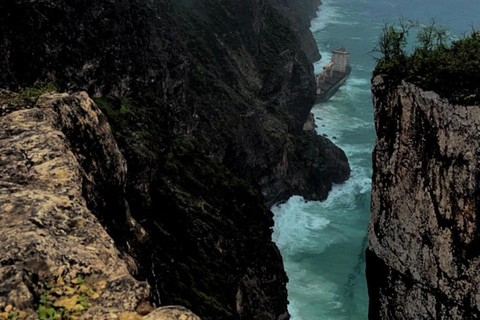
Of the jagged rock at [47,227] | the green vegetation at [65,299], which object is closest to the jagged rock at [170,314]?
the jagged rock at [47,227]

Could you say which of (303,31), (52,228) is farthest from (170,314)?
(303,31)

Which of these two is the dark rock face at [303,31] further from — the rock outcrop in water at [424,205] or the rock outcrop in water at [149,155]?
the rock outcrop in water at [424,205]

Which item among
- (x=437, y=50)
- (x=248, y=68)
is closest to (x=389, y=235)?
(x=437, y=50)

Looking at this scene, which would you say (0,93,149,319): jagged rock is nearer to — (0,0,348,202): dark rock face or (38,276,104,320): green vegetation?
(38,276,104,320): green vegetation

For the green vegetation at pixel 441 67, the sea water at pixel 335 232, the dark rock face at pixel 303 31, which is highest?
the green vegetation at pixel 441 67

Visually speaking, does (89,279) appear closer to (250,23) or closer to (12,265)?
(12,265)

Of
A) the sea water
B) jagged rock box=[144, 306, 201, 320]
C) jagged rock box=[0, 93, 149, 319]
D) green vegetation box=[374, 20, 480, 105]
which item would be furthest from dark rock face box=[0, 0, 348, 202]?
jagged rock box=[144, 306, 201, 320]
